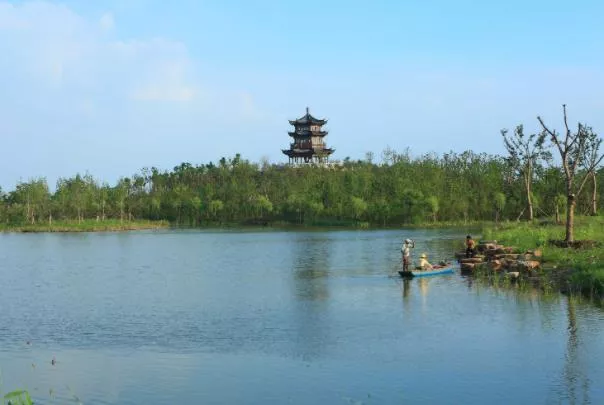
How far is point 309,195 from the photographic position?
9081 cm

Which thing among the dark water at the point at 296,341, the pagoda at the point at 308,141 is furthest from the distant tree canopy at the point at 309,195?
the dark water at the point at 296,341

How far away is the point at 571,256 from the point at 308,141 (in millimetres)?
95468

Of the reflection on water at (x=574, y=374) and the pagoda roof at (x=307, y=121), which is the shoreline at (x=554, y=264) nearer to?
the reflection on water at (x=574, y=374)

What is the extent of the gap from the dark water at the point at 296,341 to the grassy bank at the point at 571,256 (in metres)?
1.20

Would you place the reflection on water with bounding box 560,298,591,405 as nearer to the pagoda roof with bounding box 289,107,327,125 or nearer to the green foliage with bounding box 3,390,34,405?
the green foliage with bounding box 3,390,34,405

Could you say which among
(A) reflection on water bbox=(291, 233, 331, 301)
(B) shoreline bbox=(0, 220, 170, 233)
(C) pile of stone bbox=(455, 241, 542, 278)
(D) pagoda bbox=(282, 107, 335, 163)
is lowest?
(A) reflection on water bbox=(291, 233, 331, 301)

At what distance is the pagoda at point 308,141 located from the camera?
11956 centimetres

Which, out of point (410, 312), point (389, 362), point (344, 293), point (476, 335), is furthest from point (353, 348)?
point (344, 293)

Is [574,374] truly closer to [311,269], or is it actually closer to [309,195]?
[311,269]

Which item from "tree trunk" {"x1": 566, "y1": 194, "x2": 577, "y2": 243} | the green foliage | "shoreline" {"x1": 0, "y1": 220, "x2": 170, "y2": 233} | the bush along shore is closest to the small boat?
the bush along shore

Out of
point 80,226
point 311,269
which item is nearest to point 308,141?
point 80,226

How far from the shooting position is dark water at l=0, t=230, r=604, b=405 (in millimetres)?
13109

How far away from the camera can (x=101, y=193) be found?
95.2 m

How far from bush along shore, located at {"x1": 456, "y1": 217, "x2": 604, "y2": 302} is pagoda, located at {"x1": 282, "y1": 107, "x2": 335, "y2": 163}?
83.8 meters
